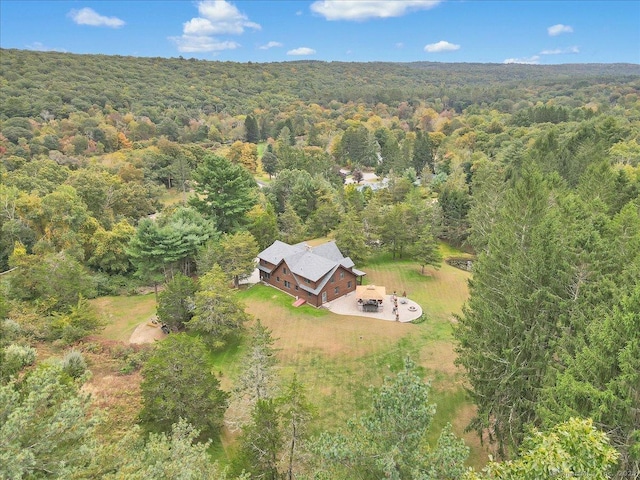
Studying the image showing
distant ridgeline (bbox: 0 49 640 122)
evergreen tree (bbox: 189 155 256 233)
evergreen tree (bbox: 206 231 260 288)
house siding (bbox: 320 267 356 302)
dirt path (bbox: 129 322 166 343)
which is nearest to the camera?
dirt path (bbox: 129 322 166 343)

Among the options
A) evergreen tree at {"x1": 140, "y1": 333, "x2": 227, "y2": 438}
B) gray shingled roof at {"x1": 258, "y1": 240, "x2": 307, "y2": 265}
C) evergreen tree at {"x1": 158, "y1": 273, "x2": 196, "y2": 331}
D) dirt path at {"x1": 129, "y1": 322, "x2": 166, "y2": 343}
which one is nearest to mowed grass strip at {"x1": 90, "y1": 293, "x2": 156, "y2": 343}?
dirt path at {"x1": 129, "y1": 322, "x2": 166, "y2": 343}

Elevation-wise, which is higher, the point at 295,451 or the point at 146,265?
the point at 295,451

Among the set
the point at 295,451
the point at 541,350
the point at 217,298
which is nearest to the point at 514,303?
the point at 541,350

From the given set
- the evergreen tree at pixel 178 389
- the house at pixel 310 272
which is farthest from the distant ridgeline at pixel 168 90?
the evergreen tree at pixel 178 389

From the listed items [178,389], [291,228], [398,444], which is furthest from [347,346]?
[291,228]

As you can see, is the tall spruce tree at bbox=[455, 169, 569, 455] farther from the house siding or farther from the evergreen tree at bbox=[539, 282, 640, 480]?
the house siding

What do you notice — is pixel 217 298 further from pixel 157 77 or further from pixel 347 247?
pixel 157 77
